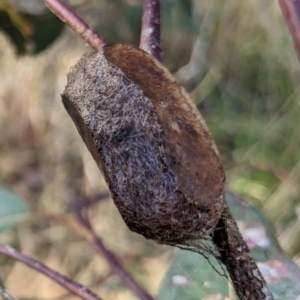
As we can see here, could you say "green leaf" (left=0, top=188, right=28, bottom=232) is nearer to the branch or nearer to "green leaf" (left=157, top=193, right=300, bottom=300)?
"green leaf" (left=157, top=193, right=300, bottom=300)

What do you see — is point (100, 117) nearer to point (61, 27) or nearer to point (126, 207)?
point (126, 207)

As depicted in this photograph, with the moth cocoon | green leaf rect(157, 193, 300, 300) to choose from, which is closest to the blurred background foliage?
green leaf rect(157, 193, 300, 300)

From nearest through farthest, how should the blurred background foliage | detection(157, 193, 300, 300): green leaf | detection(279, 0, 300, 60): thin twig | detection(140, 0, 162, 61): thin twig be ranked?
detection(279, 0, 300, 60): thin twig, detection(140, 0, 162, 61): thin twig, detection(157, 193, 300, 300): green leaf, the blurred background foliage

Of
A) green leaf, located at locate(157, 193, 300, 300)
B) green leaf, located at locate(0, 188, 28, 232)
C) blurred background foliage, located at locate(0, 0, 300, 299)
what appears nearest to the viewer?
green leaf, located at locate(157, 193, 300, 300)

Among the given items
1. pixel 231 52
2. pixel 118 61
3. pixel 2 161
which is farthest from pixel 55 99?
pixel 118 61

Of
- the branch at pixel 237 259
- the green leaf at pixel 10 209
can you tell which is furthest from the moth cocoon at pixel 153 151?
the green leaf at pixel 10 209

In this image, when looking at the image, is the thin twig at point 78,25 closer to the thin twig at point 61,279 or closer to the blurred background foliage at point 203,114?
the thin twig at point 61,279
